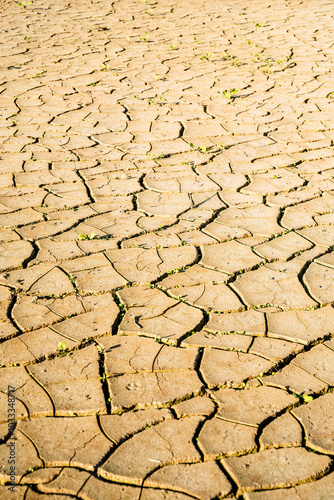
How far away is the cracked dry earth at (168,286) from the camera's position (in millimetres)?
1986

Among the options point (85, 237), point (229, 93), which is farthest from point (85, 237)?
point (229, 93)

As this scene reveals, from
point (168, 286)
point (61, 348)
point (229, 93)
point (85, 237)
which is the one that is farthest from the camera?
point (229, 93)

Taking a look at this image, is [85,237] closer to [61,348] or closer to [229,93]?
[61,348]

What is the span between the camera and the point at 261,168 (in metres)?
4.42

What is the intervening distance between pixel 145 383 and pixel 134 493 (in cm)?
54

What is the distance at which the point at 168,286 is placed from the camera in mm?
2996

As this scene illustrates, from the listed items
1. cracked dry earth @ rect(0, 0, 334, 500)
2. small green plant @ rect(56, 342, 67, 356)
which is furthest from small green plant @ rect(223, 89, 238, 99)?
small green plant @ rect(56, 342, 67, 356)

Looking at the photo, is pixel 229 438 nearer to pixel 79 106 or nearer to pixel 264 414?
pixel 264 414

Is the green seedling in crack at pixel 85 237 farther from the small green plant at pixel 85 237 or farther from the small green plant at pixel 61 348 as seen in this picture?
the small green plant at pixel 61 348

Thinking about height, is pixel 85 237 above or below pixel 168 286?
above

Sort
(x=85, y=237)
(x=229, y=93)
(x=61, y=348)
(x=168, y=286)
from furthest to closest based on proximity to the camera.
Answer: (x=229, y=93)
(x=85, y=237)
(x=168, y=286)
(x=61, y=348)

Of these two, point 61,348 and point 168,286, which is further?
point 168,286

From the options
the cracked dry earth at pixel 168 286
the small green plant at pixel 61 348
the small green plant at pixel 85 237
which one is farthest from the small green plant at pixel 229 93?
the small green plant at pixel 61 348

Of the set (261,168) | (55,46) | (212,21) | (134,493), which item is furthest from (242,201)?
(212,21)
